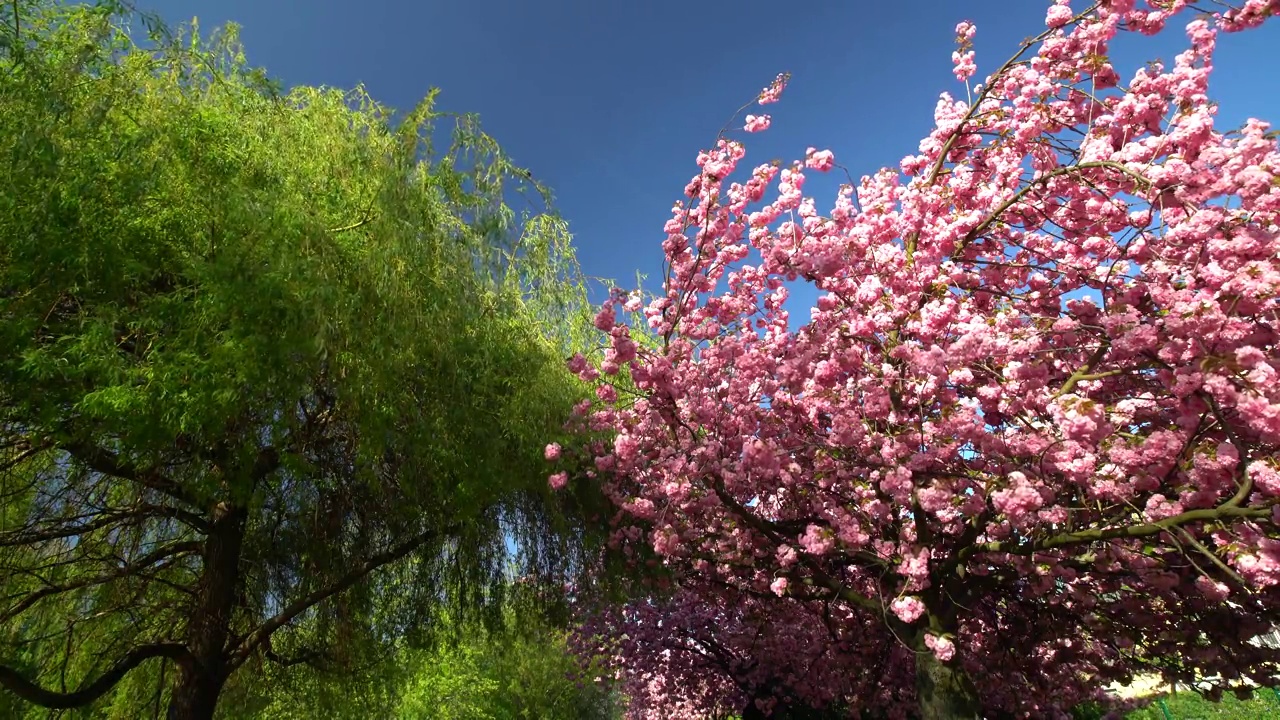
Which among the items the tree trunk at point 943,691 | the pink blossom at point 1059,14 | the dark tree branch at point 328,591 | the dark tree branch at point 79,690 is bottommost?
the tree trunk at point 943,691

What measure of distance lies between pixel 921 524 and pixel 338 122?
19.8 feet

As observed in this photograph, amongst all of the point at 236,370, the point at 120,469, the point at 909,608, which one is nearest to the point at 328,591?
the point at 120,469

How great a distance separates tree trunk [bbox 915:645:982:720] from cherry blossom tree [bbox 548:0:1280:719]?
0.7 inches

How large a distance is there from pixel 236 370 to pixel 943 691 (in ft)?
18.6

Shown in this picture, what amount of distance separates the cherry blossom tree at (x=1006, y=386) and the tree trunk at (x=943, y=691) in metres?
0.02

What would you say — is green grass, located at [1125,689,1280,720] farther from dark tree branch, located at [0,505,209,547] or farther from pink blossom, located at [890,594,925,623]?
dark tree branch, located at [0,505,209,547]

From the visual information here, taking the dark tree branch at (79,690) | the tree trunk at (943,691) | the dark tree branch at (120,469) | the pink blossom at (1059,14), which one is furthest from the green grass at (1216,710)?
the dark tree branch at (120,469)

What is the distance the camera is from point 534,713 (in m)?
18.0

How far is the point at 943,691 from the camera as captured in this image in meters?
5.43

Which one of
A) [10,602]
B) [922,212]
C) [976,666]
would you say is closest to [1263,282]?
[922,212]

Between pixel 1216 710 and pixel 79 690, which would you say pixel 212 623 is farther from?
pixel 1216 710

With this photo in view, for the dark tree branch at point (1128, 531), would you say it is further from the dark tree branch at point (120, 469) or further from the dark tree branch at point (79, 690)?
the dark tree branch at point (79, 690)

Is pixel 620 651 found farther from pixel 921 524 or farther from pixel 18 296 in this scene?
pixel 18 296

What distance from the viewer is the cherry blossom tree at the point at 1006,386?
13.7 ft
